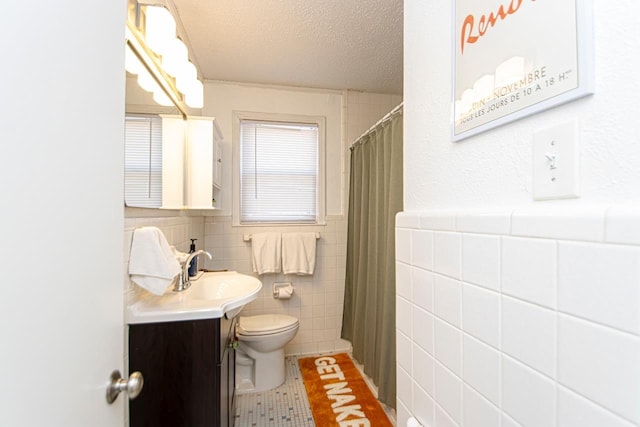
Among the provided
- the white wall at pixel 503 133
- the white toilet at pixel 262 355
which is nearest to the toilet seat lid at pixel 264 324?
the white toilet at pixel 262 355

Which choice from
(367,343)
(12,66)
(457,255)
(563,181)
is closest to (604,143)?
(563,181)

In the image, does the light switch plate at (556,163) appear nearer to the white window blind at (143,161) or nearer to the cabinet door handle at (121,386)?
the cabinet door handle at (121,386)

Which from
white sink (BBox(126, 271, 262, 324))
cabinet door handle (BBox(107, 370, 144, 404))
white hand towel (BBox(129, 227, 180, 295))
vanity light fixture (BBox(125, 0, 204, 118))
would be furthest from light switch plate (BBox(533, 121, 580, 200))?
vanity light fixture (BBox(125, 0, 204, 118))

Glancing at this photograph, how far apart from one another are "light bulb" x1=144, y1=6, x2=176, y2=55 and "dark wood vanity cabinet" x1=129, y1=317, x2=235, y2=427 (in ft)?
3.96

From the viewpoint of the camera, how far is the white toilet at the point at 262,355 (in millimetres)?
1964

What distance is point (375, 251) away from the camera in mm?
1898

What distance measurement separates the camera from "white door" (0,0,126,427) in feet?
1.16

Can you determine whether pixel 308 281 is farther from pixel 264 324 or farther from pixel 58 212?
pixel 58 212

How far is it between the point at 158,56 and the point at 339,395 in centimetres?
226

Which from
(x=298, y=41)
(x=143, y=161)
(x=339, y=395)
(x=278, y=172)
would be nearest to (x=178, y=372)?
(x=143, y=161)

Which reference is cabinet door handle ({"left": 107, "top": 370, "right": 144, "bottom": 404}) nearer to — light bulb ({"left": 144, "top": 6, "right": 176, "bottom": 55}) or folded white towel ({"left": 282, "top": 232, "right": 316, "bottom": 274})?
light bulb ({"left": 144, "top": 6, "right": 176, "bottom": 55})

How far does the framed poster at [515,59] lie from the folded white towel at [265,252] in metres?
1.94

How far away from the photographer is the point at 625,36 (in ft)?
1.21

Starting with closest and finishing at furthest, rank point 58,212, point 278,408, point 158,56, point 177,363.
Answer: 1. point 58,212
2. point 177,363
3. point 158,56
4. point 278,408
